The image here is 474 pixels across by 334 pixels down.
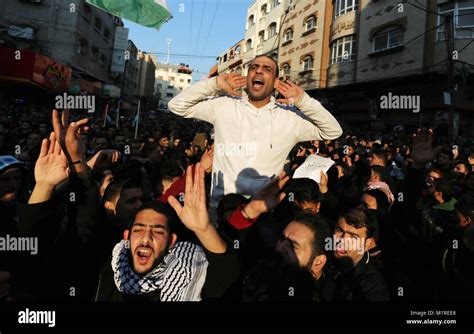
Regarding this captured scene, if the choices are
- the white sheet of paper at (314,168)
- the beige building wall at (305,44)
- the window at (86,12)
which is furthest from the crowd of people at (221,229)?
the window at (86,12)

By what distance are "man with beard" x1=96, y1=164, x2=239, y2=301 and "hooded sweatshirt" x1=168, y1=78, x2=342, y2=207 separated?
84 centimetres

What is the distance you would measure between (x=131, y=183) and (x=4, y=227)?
1.10 metres

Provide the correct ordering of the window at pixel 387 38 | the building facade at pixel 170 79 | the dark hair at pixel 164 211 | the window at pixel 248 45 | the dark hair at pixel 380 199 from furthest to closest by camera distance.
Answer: the building facade at pixel 170 79 → the window at pixel 248 45 → the window at pixel 387 38 → the dark hair at pixel 380 199 → the dark hair at pixel 164 211

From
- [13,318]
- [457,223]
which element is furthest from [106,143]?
[457,223]

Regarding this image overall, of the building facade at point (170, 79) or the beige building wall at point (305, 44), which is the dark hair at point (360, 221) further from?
the building facade at point (170, 79)

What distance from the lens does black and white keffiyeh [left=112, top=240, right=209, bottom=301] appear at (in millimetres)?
1927

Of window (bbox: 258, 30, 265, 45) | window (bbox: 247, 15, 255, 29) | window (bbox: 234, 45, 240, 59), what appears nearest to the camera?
window (bbox: 258, 30, 265, 45)

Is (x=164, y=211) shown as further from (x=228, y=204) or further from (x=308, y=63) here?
(x=308, y=63)

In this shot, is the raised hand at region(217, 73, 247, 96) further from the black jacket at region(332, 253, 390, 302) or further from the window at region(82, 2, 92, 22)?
the window at region(82, 2, 92, 22)

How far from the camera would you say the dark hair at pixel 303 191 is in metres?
3.53

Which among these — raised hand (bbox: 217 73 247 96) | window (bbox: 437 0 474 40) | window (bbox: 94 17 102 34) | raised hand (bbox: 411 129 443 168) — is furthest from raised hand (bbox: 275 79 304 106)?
window (bbox: 94 17 102 34)

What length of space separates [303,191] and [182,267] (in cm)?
190

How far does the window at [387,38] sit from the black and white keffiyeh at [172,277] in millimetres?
20500

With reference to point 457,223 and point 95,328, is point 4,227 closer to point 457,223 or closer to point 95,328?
point 95,328
